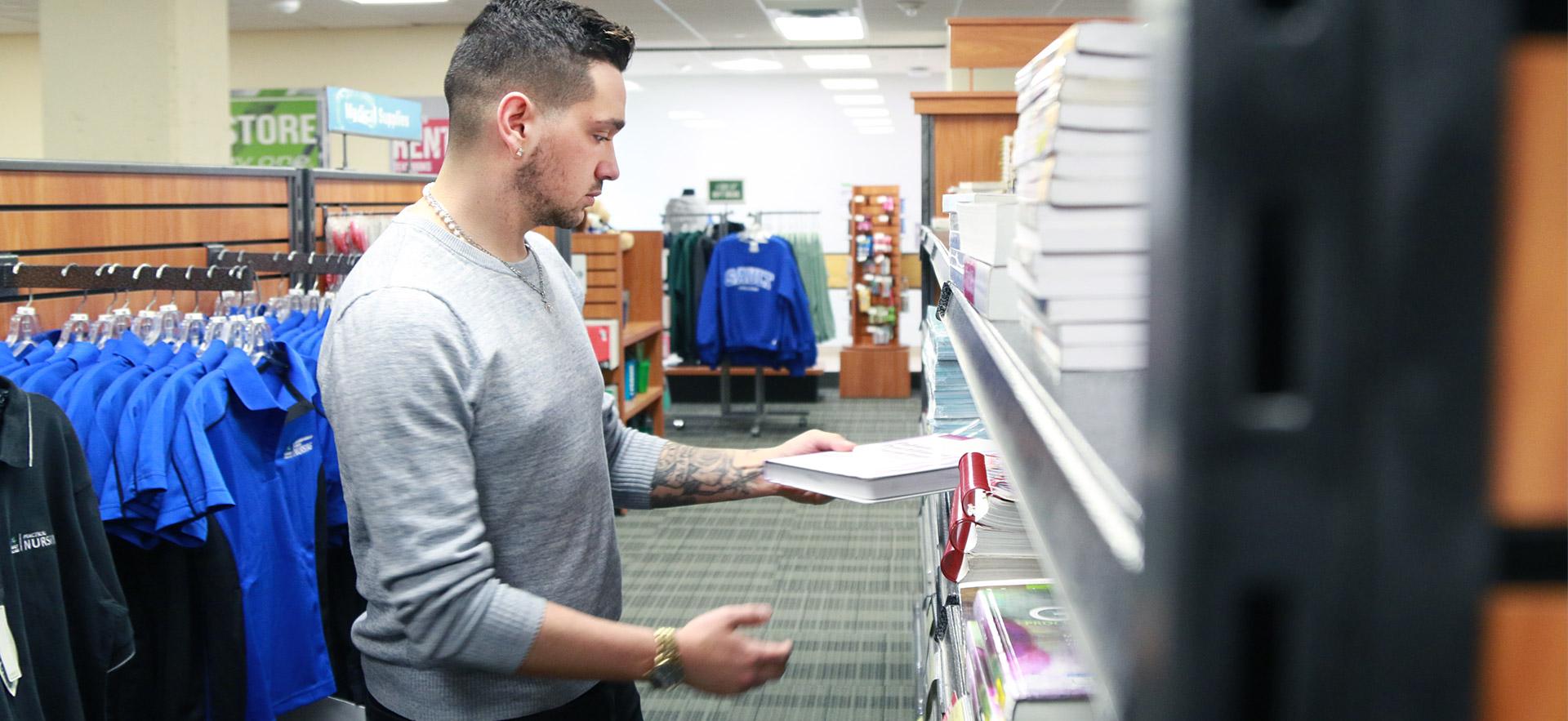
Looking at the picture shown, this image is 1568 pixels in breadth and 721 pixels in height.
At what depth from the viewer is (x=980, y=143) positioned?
13.4 feet

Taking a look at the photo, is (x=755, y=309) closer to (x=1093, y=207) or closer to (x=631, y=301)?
(x=631, y=301)

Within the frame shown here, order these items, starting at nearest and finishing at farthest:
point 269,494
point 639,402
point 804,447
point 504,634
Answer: point 504,634
point 804,447
point 269,494
point 639,402

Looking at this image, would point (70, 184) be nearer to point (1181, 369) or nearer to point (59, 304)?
point (59, 304)

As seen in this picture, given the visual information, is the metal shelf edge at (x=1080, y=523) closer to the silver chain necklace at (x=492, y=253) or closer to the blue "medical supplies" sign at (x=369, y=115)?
the silver chain necklace at (x=492, y=253)

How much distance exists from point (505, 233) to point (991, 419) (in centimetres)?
105

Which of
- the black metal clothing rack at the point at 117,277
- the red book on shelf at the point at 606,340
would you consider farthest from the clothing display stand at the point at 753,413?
the black metal clothing rack at the point at 117,277

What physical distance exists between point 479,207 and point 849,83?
48.9ft

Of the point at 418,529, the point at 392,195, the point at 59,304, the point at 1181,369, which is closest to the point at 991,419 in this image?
the point at 1181,369

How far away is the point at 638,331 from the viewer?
6844 mm

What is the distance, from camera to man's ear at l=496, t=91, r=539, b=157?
157cm

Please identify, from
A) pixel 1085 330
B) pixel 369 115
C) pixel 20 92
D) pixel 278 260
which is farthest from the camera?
pixel 20 92

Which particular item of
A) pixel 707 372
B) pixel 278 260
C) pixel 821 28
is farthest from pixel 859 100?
pixel 278 260

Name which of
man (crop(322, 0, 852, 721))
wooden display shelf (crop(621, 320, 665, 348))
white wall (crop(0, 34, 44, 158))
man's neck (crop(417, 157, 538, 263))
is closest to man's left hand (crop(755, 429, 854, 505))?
man (crop(322, 0, 852, 721))

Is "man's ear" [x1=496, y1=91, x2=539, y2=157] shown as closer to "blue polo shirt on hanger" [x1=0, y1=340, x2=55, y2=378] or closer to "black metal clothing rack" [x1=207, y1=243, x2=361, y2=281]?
"blue polo shirt on hanger" [x1=0, y1=340, x2=55, y2=378]
